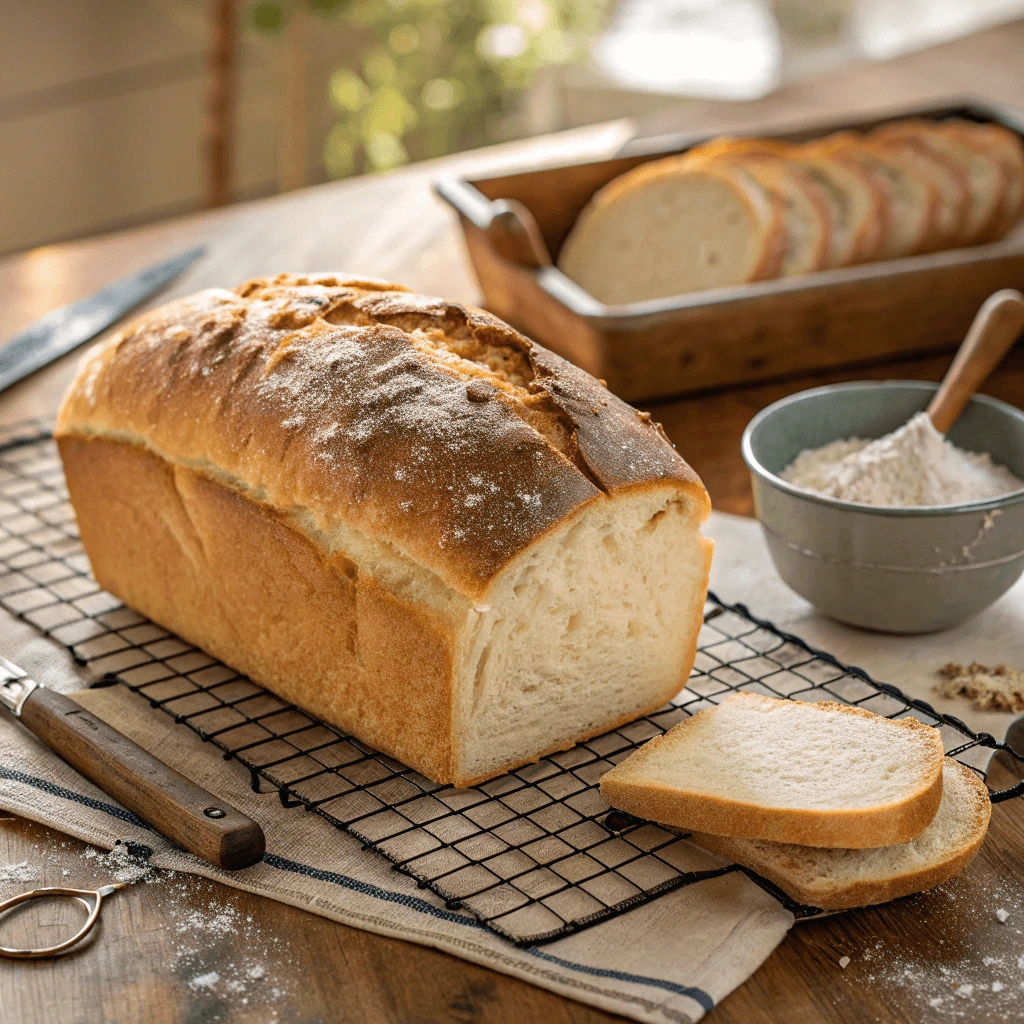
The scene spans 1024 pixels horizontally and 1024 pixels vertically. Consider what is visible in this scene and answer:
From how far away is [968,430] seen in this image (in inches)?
89.0

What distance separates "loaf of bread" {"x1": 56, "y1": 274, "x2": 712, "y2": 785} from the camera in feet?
5.37

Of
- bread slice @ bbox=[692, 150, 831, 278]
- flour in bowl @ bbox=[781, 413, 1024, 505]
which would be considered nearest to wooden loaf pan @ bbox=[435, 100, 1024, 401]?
bread slice @ bbox=[692, 150, 831, 278]

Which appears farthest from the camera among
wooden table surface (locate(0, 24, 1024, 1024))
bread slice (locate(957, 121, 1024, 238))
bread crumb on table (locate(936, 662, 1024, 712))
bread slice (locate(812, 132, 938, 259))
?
bread slice (locate(957, 121, 1024, 238))

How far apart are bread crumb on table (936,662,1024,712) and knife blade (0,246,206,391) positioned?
2.07m

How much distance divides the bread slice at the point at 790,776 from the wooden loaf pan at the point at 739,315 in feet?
3.15

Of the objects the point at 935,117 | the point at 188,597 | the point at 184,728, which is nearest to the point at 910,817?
the point at 184,728

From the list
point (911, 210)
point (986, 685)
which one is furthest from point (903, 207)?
point (986, 685)

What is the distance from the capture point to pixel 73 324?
309 cm

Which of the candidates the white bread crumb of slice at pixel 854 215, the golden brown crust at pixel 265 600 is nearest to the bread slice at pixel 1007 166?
the white bread crumb of slice at pixel 854 215

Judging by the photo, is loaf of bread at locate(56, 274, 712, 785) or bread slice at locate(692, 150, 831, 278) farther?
bread slice at locate(692, 150, 831, 278)

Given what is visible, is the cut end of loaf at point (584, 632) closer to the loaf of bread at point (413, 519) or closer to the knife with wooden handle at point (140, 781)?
the loaf of bread at point (413, 519)

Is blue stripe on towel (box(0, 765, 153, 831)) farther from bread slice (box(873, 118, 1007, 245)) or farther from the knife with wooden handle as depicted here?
bread slice (box(873, 118, 1007, 245))

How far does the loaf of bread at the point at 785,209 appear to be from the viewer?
2.84 meters

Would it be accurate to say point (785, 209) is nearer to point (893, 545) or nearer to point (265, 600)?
point (893, 545)
